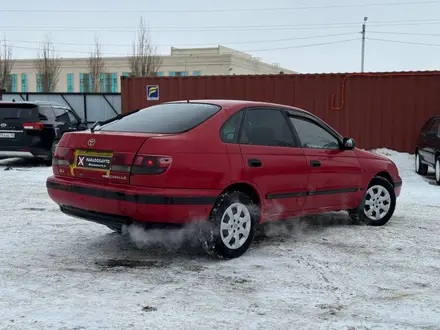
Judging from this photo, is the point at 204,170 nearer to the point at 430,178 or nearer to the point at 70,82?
the point at 430,178

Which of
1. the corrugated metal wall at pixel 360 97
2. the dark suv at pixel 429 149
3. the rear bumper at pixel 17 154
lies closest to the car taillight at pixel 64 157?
the rear bumper at pixel 17 154

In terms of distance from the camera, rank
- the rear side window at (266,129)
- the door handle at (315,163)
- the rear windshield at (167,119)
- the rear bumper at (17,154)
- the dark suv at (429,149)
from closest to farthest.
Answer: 1. the rear windshield at (167,119)
2. the rear side window at (266,129)
3. the door handle at (315,163)
4. the dark suv at (429,149)
5. the rear bumper at (17,154)

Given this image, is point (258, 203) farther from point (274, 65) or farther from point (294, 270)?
point (274, 65)

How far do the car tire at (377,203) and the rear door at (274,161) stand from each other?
1382 mm

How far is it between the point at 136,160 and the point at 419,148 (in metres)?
9.64

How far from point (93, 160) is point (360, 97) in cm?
1141

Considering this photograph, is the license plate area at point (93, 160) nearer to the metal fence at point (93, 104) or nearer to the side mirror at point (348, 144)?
the side mirror at point (348, 144)

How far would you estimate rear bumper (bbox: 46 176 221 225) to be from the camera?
445 cm

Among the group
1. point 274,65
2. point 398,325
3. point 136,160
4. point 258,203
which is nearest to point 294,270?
point 258,203

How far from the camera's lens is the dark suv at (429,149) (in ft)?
36.4

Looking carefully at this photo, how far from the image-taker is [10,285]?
13.6ft

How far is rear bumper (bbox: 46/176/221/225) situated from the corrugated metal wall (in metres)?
11.0

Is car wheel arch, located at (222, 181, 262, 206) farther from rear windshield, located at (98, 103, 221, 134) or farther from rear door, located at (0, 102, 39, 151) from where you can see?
rear door, located at (0, 102, 39, 151)

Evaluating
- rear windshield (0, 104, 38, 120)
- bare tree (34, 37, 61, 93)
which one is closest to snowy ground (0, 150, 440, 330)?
rear windshield (0, 104, 38, 120)
